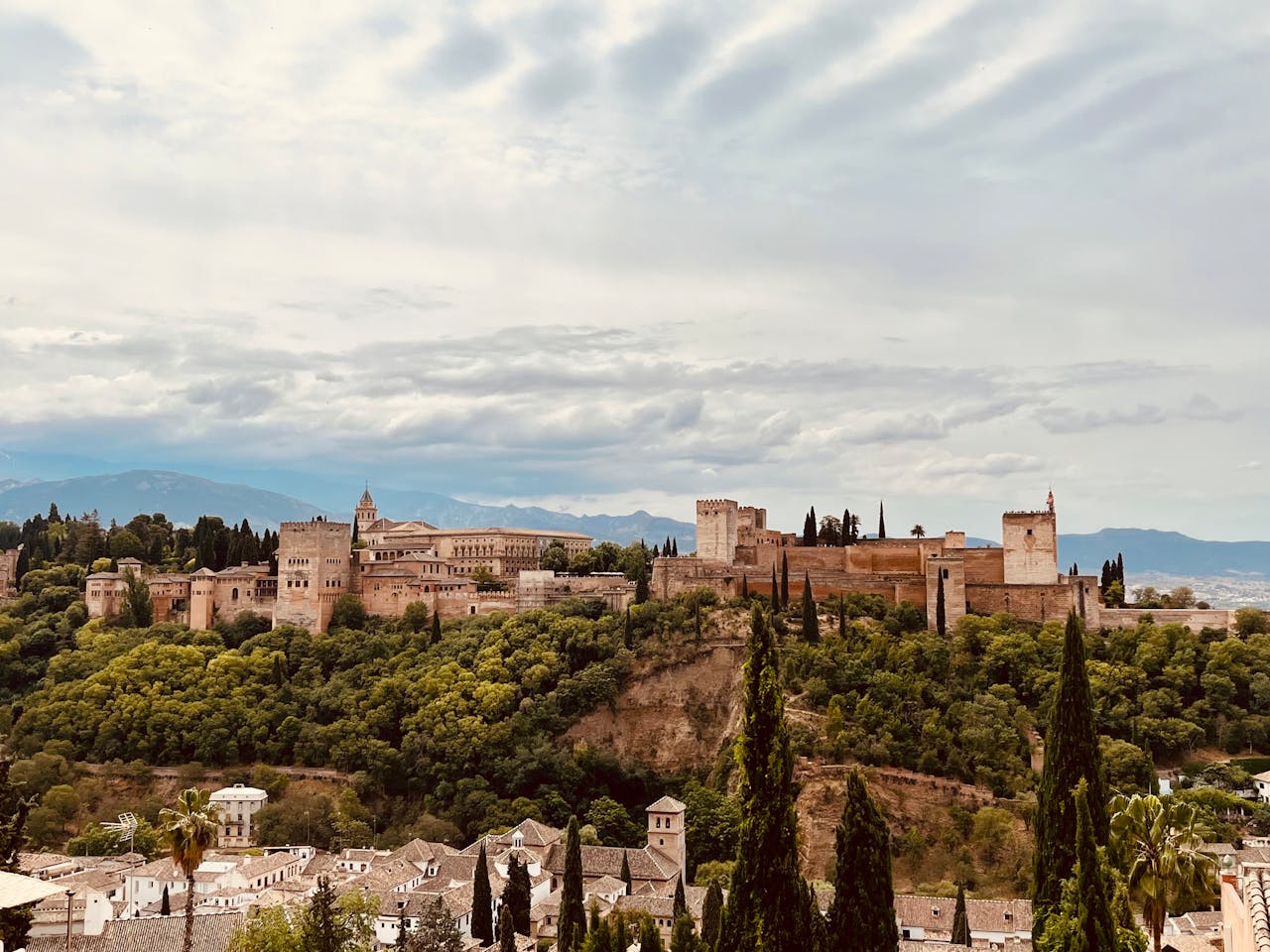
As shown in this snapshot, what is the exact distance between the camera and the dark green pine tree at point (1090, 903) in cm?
1689

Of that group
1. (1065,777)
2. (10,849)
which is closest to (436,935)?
(10,849)

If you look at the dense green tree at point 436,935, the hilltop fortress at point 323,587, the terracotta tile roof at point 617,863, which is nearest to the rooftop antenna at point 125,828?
the hilltop fortress at point 323,587

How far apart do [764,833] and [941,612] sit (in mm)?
38704

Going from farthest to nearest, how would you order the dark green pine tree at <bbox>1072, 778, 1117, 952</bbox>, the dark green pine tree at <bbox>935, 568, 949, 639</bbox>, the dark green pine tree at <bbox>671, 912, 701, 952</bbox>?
1. the dark green pine tree at <bbox>935, 568, 949, 639</bbox>
2. the dark green pine tree at <bbox>671, 912, 701, 952</bbox>
3. the dark green pine tree at <bbox>1072, 778, 1117, 952</bbox>

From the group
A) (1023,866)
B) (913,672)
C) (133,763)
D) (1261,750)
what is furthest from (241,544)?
(1261,750)

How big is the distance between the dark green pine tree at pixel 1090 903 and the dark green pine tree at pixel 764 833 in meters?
4.15

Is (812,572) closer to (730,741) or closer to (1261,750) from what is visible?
(730,741)

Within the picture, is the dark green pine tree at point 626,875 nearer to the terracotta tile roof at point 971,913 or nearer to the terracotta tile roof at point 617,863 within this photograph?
the terracotta tile roof at point 617,863

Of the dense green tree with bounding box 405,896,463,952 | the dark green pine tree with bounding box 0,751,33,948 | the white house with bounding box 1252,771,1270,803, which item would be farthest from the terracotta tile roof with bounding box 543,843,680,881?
the dark green pine tree with bounding box 0,751,33,948

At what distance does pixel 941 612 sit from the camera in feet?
185

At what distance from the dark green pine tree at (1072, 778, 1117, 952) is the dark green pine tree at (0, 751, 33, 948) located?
1735 cm

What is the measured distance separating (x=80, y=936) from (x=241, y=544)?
3768cm

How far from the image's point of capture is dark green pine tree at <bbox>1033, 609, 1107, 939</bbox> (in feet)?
67.2

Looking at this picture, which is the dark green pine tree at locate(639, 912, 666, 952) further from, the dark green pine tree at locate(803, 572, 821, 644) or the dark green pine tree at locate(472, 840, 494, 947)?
the dark green pine tree at locate(803, 572, 821, 644)
